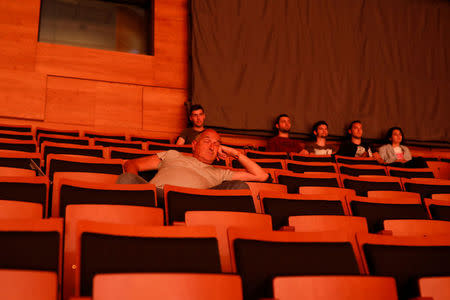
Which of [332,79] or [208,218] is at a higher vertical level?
[332,79]

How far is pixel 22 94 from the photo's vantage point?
2908 mm

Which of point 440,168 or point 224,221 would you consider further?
point 440,168

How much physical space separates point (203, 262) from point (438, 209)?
43.1 inches

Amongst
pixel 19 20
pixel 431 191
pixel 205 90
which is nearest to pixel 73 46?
pixel 19 20

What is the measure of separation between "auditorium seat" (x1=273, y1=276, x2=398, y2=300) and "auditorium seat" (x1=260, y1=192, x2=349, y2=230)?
0.49 metres

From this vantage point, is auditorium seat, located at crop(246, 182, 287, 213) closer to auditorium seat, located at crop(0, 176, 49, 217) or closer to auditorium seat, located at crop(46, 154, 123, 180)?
auditorium seat, located at crop(46, 154, 123, 180)

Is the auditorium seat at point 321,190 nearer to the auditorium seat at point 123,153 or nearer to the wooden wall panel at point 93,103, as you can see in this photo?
the auditorium seat at point 123,153

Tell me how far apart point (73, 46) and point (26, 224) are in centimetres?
268

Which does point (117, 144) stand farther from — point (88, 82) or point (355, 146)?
point (355, 146)

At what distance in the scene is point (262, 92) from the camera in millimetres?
3350

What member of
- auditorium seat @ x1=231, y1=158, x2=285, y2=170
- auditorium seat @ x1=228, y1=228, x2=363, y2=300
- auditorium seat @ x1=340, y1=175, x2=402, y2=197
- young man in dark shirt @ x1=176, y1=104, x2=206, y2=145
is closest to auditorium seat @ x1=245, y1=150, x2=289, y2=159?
auditorium seat @ x1=231, y1=158, x2=285, y2=170

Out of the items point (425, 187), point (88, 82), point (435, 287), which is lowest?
point (435, 287)

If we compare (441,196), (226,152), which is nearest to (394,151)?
(441,196)

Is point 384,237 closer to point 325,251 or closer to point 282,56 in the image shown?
point 325,251
